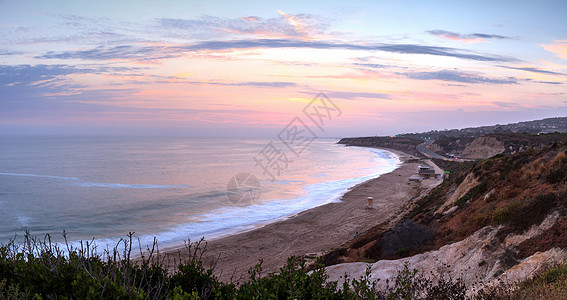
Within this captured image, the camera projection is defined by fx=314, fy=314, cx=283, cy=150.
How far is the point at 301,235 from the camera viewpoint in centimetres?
2152

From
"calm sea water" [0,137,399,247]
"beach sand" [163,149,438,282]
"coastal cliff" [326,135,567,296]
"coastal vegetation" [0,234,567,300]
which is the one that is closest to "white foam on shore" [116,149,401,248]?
"calm sea water" [0,137,399,247]

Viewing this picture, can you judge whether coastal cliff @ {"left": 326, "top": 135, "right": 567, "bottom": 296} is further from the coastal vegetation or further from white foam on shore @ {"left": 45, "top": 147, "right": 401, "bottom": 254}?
white foam on shore @ {"left": 45, "top": 147, "right": 401, "bottom": 254}

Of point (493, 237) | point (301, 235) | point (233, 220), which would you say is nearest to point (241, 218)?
point (233, 220)

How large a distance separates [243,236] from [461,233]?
13.9 metres

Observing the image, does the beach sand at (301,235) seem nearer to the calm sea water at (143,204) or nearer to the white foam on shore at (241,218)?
the white foam on shore at (241,218)

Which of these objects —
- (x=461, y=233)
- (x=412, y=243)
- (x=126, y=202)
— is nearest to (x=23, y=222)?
(x=126, y=202)

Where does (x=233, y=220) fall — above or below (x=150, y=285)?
below

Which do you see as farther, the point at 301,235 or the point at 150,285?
the point at 301,235

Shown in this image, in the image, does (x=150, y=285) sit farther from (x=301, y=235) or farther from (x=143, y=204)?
(x=143, y=204)

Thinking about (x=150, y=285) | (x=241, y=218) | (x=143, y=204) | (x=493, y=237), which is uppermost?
(x=150, y=285)

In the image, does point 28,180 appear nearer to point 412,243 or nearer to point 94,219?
point 94,219

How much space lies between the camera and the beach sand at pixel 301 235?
16602 millimetres

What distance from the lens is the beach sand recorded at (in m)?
16.6

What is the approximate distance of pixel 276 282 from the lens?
4.65 m
